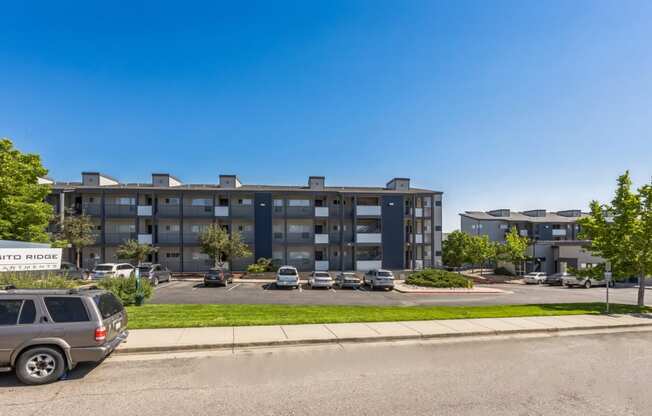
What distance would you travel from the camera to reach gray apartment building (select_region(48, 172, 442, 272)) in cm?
3406

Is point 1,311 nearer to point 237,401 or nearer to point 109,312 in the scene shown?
point 109,312

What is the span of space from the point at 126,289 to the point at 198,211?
21.0 m

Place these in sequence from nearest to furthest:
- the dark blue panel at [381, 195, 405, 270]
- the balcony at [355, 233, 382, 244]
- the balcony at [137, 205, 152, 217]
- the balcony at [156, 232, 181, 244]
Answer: the balcony at [137, 205, 152, 217] < the balcony at [156, 232, 181, 244] < the balcony at [355, 233, 382, 244] < the dark blue panel at [381, 195, 405, 270]

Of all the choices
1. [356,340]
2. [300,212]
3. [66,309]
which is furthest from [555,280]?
[66,309]

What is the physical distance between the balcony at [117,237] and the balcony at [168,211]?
11.0ft

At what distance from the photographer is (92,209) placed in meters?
33.6

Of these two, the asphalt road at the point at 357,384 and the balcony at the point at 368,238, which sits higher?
the balcony at the point at 368,238

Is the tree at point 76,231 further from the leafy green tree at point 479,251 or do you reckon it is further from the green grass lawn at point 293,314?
the leafy green tree at point 479,251

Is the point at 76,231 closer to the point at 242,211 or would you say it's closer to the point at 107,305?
the point at 242,211

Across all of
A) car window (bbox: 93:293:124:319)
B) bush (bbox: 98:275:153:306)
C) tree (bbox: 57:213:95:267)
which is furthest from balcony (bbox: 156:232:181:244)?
car window (bbox: 93:293:124:319)

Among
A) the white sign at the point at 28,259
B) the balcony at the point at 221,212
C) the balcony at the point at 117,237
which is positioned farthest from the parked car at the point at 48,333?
the balcony at the point at 117,237

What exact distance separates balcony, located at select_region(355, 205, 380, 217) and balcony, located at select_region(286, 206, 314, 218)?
513 centimetres

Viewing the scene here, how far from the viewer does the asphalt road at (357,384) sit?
5660mm

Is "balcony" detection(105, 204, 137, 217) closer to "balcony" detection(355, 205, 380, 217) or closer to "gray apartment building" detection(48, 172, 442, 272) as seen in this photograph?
"gray apartment building" detection(48, 172, 442, 272)
